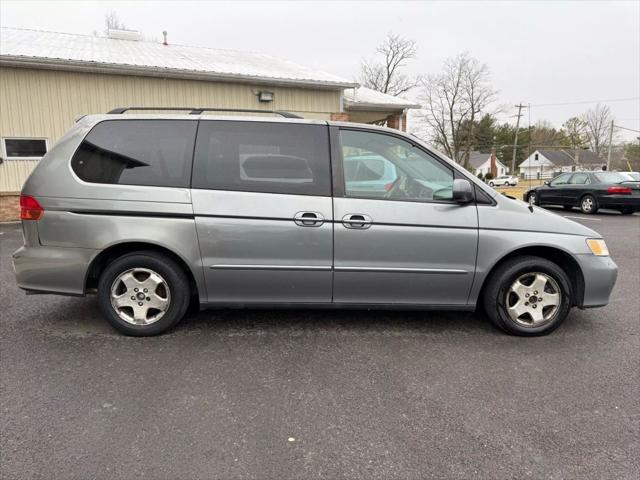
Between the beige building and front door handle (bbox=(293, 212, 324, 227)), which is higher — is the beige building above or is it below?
above

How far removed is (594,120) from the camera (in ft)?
241

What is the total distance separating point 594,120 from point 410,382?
284ft

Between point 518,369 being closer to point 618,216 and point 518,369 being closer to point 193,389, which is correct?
point 193,389

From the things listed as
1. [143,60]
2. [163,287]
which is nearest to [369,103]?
[143,60]

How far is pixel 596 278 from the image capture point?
3672mm

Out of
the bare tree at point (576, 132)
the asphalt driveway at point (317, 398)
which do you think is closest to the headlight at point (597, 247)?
the asphalt driveway at point (317, 398)

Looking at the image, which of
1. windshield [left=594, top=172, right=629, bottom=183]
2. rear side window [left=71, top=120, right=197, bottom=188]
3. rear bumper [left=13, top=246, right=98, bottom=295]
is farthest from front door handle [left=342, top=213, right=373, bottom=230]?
windshield [left=594, top=172, right=629, bottom=183]

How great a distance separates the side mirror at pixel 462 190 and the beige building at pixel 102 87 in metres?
8.78

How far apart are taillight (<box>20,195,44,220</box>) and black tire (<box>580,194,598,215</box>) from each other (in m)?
14.7

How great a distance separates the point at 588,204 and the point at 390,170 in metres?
12.7

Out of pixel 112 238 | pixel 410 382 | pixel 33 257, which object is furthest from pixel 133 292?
pixel 410 382

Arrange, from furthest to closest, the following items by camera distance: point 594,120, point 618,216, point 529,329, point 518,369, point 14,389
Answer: point 594,120, point 618,216, point 529,329, point 518,369, point 14,389

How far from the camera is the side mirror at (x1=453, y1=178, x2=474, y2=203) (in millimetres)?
3484

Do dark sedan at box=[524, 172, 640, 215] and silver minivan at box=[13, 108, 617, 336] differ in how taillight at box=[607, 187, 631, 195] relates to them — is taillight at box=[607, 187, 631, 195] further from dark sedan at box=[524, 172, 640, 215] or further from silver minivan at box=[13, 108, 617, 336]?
silver minivan at box=[13, 108, 617, 336]
